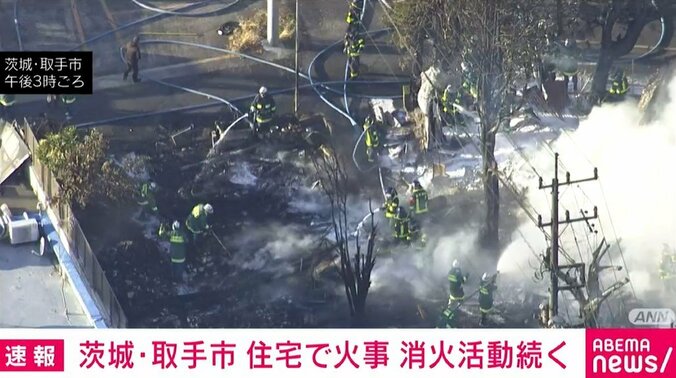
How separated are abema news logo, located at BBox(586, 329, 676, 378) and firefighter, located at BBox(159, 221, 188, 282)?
4.49 meters

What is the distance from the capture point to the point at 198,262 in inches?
1120

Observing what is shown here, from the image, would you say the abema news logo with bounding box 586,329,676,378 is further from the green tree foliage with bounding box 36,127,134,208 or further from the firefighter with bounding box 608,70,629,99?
the green tree foliage with bounding box 36,127,134,208

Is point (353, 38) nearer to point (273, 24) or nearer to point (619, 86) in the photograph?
point (273, 24)

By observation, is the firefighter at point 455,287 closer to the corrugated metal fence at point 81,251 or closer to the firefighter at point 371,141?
the firefighter at point 371,141

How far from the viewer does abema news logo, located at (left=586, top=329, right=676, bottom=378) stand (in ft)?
90.4

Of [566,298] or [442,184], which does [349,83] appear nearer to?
[442,184]

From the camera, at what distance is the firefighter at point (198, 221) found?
93.5 ft

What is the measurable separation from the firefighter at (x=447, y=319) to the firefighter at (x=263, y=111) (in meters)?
2.98

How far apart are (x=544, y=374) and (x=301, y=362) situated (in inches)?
102

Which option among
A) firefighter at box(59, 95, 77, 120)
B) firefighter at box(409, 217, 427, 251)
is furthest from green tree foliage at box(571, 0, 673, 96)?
firefighter at box(59, 95, 77, 120)

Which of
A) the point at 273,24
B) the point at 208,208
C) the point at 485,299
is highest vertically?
the point at 273,24

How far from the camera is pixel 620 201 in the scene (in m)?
28.7
